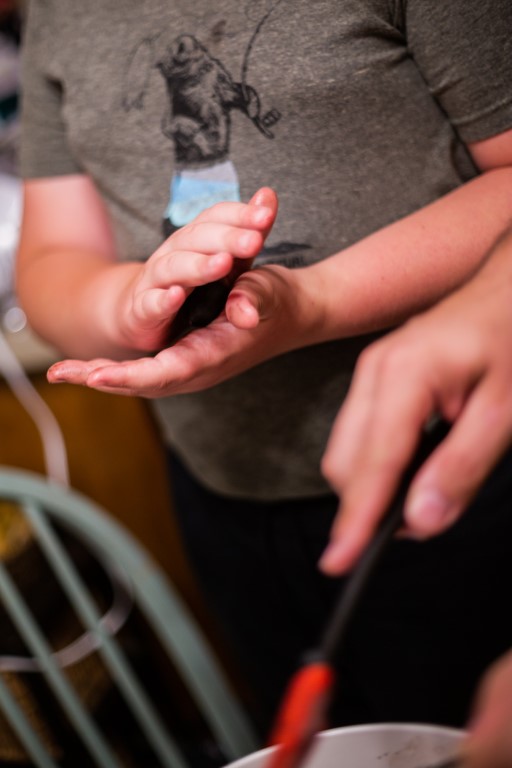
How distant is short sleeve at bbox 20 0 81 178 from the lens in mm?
709

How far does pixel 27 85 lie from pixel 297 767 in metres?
0.69

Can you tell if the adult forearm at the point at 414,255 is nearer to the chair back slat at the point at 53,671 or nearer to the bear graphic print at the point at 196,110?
the bear graphic print at the point at 196,110

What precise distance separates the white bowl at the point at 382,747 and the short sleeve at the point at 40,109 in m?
0.60

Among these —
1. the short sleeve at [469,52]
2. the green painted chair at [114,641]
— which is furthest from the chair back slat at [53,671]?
the short sleeve at [469,52]

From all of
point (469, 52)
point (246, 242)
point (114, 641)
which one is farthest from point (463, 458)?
point (114, 641)

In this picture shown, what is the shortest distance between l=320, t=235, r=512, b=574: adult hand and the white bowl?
0.19 metres

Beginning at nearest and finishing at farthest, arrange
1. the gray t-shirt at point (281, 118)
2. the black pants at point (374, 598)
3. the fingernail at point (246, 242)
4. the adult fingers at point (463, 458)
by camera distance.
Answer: the adult fingers at point (463, 458) < the fingernail at point (246, 242) < the gray t-shirt at point (281, 118) < the black pants at point (374, 598)

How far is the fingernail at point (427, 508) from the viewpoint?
0.32 m

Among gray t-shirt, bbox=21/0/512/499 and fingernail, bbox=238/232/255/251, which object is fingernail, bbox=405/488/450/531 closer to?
fingernail, bbox=238/232/255/251

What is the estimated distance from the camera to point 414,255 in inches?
21.8

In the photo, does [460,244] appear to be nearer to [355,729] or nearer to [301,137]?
[301,137]

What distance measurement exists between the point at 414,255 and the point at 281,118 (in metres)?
0.16

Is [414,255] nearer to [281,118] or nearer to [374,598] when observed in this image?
[281,118]

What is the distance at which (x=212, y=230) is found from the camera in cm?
44
